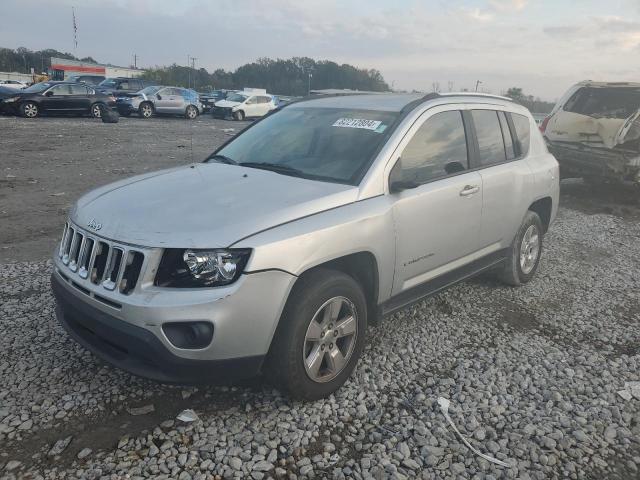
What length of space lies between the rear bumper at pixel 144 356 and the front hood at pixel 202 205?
0.45 m

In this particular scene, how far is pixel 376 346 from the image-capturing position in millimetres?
3889

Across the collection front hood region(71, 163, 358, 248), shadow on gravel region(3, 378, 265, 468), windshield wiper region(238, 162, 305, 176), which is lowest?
shadow on gravel region(3, 378, 265, 468)

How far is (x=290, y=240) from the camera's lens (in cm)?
275

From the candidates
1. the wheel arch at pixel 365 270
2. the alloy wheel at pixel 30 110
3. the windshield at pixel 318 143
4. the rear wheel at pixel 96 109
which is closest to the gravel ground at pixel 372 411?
the wheel arch at pixel 365 270

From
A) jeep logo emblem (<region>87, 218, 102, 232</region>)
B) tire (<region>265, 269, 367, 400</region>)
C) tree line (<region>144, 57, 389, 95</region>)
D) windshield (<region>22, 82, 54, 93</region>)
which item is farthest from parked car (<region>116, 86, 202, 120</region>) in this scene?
tree line (<region>144, 57, 389, 95</region>)

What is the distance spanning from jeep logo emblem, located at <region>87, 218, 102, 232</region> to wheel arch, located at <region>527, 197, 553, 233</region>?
4.17 meters

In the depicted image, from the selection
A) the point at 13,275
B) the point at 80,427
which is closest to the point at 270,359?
the point at 80,427

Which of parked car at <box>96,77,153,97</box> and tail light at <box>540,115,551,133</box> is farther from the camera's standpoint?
parked car at <box>96,77,153,97</box>

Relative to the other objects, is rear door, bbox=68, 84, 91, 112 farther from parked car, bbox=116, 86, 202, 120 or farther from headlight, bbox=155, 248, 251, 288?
headlight, bbox=155, 248, 251, 288

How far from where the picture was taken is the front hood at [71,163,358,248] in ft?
8.77

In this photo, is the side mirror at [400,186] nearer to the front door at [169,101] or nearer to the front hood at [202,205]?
the front hood at [202,205]

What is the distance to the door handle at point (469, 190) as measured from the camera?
3969mm

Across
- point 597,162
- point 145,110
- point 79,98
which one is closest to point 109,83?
point 145,110

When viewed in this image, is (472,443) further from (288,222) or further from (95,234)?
(95,234)
